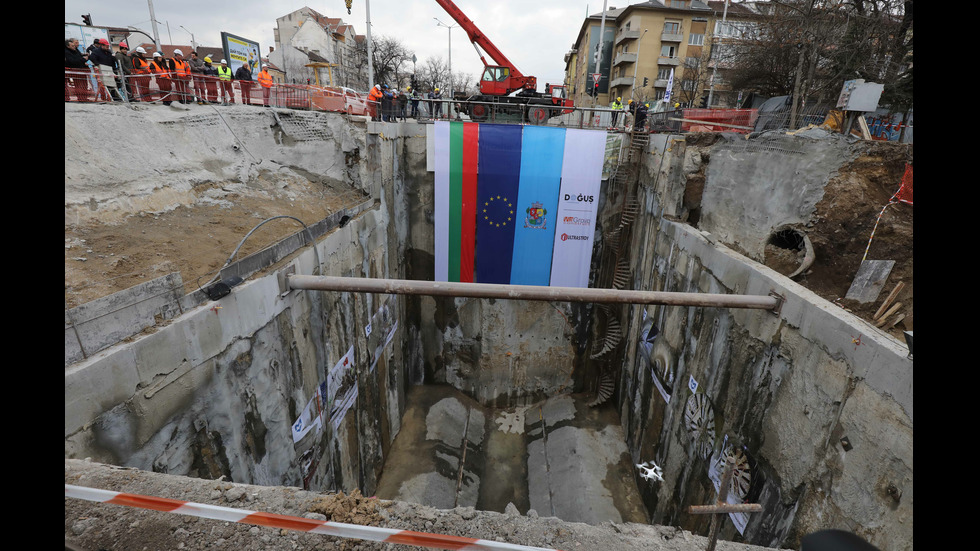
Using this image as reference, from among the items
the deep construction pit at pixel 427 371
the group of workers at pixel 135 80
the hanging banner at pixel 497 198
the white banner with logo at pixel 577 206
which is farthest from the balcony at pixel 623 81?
the group of workers at pixel 135 80

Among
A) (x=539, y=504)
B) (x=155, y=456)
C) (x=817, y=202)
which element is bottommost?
(x=539, y=504)

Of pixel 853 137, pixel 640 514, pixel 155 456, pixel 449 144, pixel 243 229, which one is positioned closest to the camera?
pixel 155 456

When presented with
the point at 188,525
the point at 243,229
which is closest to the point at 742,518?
the point at 188,525

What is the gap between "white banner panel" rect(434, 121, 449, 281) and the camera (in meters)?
11.9

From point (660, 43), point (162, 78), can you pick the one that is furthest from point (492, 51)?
point (660, 43)

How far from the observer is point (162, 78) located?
9.63 metres

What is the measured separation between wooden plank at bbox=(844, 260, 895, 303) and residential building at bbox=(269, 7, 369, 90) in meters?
44.4

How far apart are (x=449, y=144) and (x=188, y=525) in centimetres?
1063

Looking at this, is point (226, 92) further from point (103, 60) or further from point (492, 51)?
point (492, 51)

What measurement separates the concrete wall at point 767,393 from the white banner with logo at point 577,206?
1.81 m

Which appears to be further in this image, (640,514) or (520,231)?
(520,231)

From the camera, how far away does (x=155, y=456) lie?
4.43m

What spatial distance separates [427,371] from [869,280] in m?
11.8

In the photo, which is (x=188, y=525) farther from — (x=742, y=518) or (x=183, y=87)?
(x=183, y=87)
